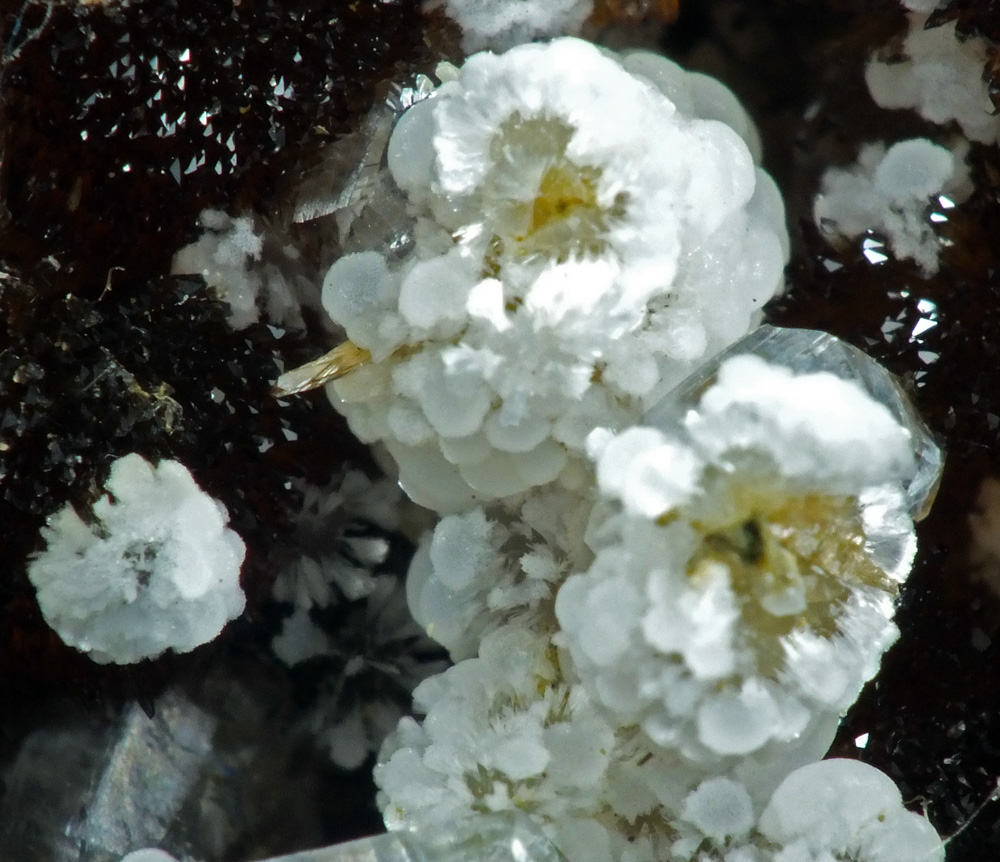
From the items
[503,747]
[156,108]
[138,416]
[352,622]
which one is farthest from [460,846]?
[156,108]

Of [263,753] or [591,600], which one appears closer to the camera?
[591,600]

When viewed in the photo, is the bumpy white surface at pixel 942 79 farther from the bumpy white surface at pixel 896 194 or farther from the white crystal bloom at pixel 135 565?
the white crystal bloom at pixel 135 565

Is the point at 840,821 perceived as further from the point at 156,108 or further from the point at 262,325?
the point at 156,108

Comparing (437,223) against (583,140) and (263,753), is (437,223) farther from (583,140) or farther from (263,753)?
(263,753)

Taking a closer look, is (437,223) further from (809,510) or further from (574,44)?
(809,510)

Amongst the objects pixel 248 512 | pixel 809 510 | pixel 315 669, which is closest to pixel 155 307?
pixel 248 512

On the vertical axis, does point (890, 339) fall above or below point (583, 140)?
below

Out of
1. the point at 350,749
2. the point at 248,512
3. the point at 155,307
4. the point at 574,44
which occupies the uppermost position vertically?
the point at 574,44
